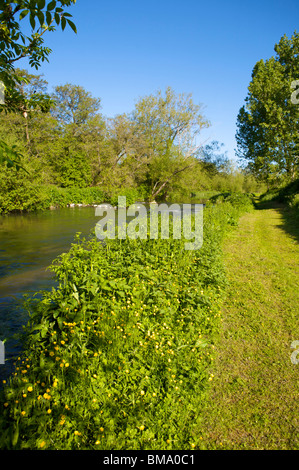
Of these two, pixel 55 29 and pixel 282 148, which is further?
pixel 282 148

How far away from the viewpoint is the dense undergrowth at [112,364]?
8.22ft

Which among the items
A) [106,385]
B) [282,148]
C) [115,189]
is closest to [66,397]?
[106,385]

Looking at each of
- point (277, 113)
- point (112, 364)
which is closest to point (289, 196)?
point (277, 113)

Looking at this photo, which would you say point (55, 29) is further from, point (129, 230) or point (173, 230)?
point (173, 230)

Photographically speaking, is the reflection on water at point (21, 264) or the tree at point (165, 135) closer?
the reflection on water at point (21, 264)

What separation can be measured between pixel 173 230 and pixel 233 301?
8.19ft

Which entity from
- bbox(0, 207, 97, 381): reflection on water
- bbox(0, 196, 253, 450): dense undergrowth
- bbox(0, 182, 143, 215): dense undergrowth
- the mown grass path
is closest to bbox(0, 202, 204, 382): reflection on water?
bbox(0, 207, 97, 381): reflection on water

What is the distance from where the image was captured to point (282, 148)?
25797 millimetres

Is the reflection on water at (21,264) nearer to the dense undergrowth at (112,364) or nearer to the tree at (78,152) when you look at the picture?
the dense undergrowth at (112,364)

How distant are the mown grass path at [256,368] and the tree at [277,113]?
2096 centimetres

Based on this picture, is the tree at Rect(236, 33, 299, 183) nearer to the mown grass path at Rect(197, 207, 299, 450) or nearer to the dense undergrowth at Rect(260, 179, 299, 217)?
the dense undergrowth at Rect(260, 179, 299, 217)

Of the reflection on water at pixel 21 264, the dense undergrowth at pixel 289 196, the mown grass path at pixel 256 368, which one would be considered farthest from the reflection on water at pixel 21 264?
the dense undergrowth at pixel 289 196
